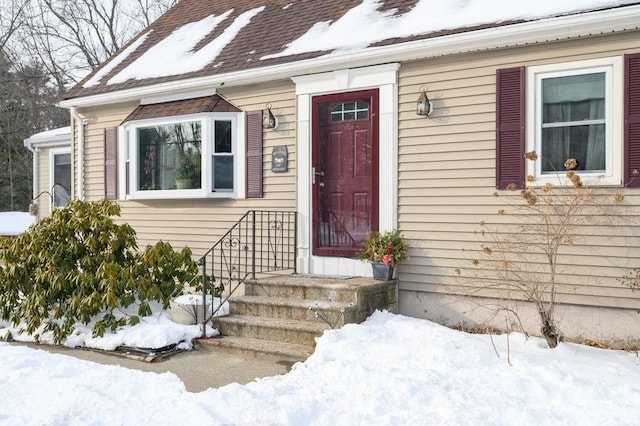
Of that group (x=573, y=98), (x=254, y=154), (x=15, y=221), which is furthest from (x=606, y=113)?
(x=15, y=221)

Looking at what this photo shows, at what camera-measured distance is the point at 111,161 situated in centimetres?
903

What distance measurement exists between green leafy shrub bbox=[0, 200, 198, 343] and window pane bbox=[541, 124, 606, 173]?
393 centimetres

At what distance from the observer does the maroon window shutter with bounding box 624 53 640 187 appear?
A: 532cm

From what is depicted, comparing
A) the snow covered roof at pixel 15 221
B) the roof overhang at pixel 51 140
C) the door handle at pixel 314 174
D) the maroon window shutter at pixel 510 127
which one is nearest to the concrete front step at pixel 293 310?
the door handle at pixel 314 174

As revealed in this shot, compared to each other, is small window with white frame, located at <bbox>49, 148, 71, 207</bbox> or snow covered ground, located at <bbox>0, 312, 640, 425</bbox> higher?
small window with white frame, located at <bbox>49, 148, 71, 207</bbox>

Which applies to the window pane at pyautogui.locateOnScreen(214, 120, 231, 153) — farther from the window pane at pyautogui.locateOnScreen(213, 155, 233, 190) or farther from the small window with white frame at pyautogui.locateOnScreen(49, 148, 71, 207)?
the small window with white frame at pyautogui.locateOnScreen(49, 148, 71, 207)

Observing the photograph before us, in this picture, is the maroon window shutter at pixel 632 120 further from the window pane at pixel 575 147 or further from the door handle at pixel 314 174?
the door handle at pixel 314 174

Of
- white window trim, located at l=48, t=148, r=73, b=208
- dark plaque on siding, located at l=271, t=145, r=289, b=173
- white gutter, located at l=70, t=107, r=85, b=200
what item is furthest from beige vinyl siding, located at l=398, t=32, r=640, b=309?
white window trim, located at l=48, t=148, r=73, b=208

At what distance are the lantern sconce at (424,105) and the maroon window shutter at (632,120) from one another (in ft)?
6.04

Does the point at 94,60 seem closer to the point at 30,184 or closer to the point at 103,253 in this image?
the point at 30,184

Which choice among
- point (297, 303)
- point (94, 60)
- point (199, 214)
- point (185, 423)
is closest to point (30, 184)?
point (94, 60)

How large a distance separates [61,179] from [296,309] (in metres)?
9.26

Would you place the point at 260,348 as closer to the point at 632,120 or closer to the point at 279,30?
the point at 632,120

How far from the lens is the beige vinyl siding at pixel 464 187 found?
5477 millimetres
